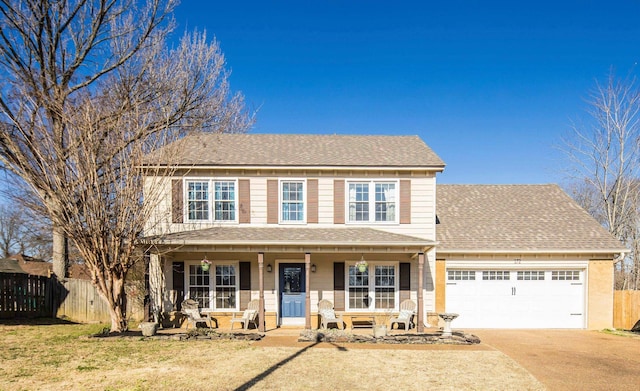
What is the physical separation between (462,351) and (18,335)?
40.8 ft

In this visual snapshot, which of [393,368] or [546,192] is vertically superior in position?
[546,192]

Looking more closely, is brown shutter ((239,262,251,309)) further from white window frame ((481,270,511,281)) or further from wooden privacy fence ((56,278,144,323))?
white window frame ((481,270,511,281))

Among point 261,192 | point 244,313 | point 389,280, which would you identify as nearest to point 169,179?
point 261,192

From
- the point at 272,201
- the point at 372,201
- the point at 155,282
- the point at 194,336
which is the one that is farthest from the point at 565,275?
the point at 155,282

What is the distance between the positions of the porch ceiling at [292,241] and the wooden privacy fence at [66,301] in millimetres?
5020

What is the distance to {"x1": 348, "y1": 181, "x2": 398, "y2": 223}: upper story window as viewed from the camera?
45.3 feet

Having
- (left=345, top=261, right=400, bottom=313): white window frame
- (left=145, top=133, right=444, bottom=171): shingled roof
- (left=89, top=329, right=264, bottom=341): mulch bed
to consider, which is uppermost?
(left=145, top=133, right=444, bottom=171): shingled roof

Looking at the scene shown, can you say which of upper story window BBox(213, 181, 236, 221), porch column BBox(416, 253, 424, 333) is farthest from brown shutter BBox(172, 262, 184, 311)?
porch column BBox(416, 253, 424, 333)

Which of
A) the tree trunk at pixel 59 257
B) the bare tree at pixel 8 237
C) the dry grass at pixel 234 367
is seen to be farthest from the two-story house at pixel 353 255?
the bare tree at pixel 8 237

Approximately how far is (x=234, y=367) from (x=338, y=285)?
574cm

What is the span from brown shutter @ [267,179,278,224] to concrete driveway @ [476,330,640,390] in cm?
746

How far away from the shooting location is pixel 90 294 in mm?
15344

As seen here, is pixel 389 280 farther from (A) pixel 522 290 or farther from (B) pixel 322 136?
(B) pixel 322 136

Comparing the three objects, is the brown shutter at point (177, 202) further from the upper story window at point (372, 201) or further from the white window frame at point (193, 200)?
the upper story window at point (372, 201)
